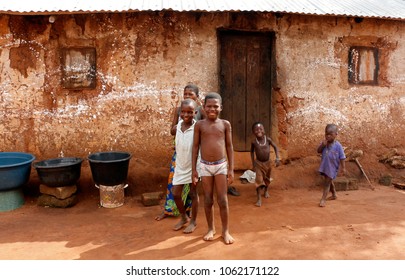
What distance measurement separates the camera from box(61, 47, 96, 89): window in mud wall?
5328 mm

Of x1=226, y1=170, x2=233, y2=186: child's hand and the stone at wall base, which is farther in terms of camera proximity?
the stone at wall base

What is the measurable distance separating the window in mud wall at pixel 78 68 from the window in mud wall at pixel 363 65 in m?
4.38

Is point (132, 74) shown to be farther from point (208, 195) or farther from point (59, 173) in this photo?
point (208, 195)

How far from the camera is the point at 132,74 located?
538 cm

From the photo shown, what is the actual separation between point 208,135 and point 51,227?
226 cm

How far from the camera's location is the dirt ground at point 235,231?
11.1 ft

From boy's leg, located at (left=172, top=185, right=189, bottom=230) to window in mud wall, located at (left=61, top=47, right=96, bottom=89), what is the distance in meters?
2.49

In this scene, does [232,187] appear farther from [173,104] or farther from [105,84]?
[105,84]

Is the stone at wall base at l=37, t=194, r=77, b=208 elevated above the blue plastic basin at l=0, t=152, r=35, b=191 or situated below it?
below

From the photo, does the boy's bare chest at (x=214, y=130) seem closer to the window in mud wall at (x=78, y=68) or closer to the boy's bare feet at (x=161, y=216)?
the boy's bare feet at (x=161, y=216)

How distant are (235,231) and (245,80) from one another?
9.73ft

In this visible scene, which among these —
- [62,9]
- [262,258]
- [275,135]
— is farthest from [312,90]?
[62,9]

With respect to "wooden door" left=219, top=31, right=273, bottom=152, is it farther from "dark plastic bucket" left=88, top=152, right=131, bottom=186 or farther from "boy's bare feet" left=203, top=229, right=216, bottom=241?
"boy's bare feet" left=203, top=229, right=216, bottom=241

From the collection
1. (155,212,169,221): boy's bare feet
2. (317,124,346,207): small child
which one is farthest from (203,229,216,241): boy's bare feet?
(317,124,346,207): small child
